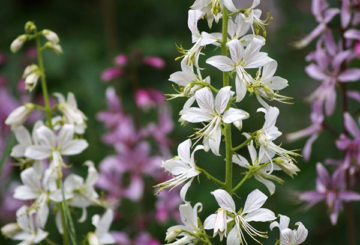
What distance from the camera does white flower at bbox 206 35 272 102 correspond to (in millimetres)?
1984

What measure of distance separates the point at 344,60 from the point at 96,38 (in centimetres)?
294

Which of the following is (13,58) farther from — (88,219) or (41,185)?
(41,185)

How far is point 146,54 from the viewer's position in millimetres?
4598

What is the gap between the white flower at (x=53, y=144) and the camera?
2.53m

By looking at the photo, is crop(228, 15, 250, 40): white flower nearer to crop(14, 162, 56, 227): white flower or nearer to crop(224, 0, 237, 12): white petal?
crop(224, 0, 237, 12): white petal

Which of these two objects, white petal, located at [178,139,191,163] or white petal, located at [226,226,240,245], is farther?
white petal, located at [178,139,191,163]

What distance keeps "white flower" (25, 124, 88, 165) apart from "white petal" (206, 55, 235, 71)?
32.0 inches

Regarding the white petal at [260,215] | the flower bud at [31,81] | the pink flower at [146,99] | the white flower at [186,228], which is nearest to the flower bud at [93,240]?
the white flower at [186,228]

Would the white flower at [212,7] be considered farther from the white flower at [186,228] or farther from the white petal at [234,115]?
the white flower at [186,228]

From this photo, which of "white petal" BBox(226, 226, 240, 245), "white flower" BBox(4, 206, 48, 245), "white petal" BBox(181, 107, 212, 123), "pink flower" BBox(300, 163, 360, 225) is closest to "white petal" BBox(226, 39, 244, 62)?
"white petal" BBox(181, 107, 212, 123)

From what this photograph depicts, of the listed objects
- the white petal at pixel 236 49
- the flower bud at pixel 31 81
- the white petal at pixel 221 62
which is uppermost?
the white petal at pixel 236 49

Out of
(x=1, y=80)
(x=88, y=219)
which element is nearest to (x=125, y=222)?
(x=88, y=219)

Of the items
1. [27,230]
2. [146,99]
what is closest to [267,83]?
[27,230]

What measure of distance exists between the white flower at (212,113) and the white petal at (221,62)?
0.27 feet
